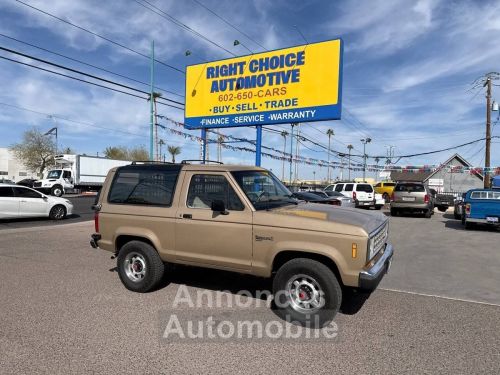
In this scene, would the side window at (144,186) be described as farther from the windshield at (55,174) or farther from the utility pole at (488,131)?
the windshield at (55,174)

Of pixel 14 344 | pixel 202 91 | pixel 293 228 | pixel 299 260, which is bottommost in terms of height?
pixel 14 344

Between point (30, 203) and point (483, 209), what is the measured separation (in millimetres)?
16665

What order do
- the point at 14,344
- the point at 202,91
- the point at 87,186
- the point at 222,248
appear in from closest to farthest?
1. the point at 14,344
2. the point at 222,248
3. the point at 202,91
4. the point at 87,186

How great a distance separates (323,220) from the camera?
4.35m

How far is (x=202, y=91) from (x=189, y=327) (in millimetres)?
13813

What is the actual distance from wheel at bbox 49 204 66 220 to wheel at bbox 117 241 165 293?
34.8 ft

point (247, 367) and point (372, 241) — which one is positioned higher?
point (372, 241)

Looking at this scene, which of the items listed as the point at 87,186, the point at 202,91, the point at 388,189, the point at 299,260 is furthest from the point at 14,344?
the point at 87,186

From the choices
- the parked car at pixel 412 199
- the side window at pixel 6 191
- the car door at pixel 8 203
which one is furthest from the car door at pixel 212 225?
the parked car at pixel 412 199

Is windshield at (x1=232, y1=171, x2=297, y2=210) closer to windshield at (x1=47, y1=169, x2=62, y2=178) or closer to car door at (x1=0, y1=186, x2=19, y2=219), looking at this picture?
car door at (x1=0, y1=186, x2=19, y2=219)

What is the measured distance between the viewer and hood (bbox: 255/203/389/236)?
13.8 feet

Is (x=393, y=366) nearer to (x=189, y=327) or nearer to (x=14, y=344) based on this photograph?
(x=189, y=327)

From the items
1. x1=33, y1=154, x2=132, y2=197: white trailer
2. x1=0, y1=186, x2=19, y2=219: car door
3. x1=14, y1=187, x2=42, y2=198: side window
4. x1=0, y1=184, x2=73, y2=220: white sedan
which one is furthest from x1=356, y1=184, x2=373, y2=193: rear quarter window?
x1=33, y1=154, x2=132, y2=197: white trailer

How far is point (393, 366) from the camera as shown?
133 inches
